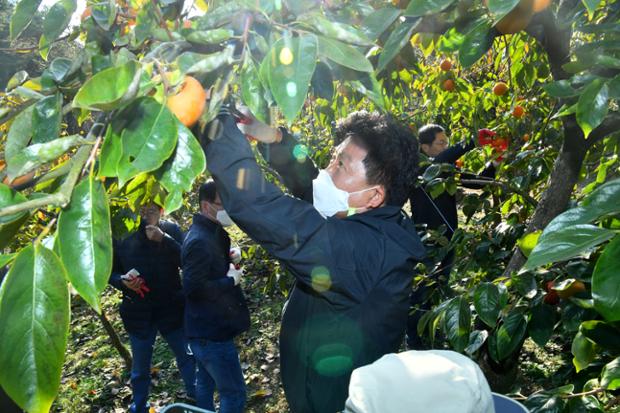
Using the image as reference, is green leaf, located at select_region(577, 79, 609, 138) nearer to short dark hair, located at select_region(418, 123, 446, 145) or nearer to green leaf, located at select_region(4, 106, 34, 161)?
green leaf, located at select_region(4, 106, 34, 161)

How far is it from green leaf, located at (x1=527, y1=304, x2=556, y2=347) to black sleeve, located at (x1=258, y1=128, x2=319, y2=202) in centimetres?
94

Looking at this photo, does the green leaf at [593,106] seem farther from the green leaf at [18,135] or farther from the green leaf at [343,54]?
the green leaf at [18,135]

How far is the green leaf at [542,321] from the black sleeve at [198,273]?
2.09 metres

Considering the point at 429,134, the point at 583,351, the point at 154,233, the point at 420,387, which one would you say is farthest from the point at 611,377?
the point at 429,134

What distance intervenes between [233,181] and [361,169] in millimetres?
568

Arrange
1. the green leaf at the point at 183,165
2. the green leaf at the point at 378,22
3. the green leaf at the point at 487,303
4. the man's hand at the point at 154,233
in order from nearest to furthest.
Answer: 1. the green leaf at the point at 183,165
2. the green leaf at the point at 378,22
3. the green leaf at the point at 487,303
4. the man's hand at the point at 154,233

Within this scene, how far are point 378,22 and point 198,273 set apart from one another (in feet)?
7.99

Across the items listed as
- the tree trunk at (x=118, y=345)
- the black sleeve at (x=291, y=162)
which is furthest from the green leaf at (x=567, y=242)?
the tree trunk at (x=118, y=345)

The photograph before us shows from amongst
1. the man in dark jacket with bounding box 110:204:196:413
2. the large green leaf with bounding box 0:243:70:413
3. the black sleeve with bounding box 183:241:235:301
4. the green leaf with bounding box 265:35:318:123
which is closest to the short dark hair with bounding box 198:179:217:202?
the black sleeve with bounding box 183:241:235:301

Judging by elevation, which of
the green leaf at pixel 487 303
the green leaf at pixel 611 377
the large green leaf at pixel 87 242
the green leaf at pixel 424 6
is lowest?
the green leaf at pixel 487 303

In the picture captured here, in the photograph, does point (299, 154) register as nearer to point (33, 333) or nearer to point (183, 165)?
point (183, 165)

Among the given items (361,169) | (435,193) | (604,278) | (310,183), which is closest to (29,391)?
(604,278)

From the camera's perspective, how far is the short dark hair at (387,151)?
171 cm

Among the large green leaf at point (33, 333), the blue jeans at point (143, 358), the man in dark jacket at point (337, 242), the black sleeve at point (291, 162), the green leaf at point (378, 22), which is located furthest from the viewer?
the blue jeans at point (143, 358)
